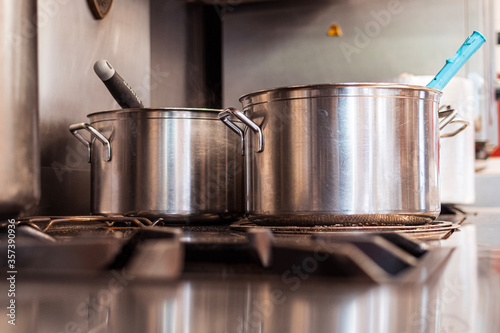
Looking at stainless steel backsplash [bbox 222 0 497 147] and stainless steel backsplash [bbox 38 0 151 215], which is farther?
stainless steel backsplash [bbox 222 0 497 147]

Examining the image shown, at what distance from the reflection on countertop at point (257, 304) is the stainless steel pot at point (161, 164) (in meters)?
0.39

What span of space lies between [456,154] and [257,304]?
0.95 meters

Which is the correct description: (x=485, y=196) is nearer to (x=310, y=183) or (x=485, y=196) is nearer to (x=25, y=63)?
(x=310, y=183)

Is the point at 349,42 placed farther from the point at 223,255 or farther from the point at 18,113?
the point at 223,255

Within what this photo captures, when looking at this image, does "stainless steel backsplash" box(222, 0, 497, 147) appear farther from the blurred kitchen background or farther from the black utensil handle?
the black utensil handle

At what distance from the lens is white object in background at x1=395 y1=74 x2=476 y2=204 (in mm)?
1125

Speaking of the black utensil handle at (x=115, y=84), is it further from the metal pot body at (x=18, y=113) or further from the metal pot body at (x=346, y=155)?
the metal pot body at (x=346, y=155)

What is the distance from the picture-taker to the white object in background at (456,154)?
1.12 meters

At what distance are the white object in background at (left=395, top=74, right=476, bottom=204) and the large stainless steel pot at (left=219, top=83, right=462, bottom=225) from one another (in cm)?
50

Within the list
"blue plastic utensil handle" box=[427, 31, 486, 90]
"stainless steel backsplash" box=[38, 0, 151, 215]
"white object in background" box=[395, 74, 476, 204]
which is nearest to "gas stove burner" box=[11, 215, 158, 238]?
"stainless steel backsplash" box=[38, 0, 151, 215]

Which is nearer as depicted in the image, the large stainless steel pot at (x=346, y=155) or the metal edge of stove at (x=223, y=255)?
the metal edge of stove at (x=223, y=255)

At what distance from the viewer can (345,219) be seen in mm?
614

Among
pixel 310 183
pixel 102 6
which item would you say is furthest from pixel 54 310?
pixel 102 6

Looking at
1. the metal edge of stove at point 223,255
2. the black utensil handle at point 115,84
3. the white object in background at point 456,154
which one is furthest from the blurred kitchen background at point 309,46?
the metal edge of stove at point 223,255
